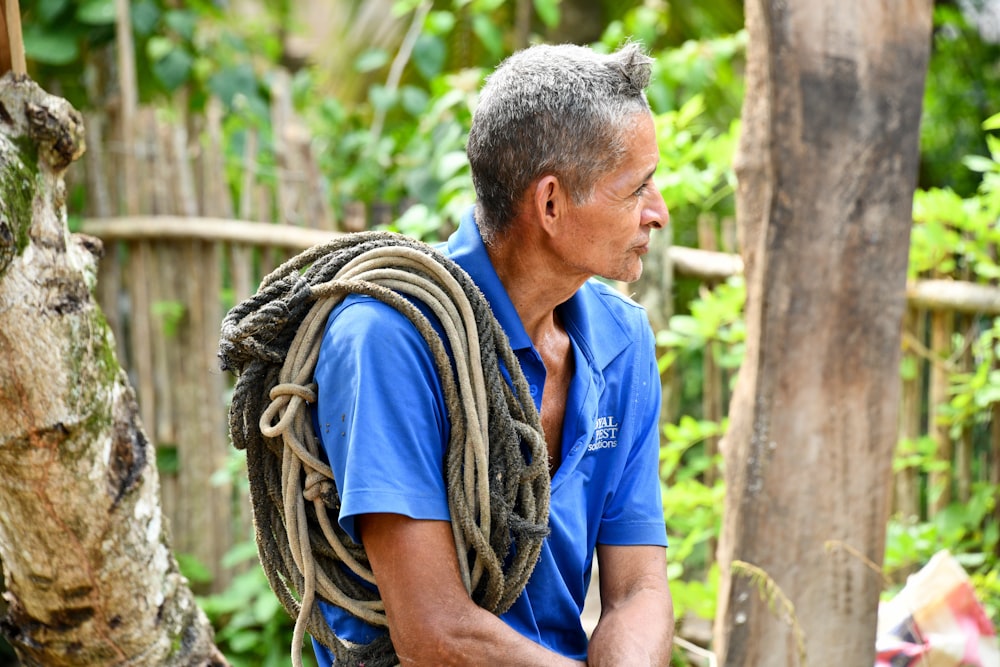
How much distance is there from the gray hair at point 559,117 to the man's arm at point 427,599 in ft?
2.04

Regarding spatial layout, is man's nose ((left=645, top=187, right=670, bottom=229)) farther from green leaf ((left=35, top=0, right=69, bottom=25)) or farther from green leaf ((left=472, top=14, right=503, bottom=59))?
green leaf ((left=35, top=0, right=69, bottom=25))

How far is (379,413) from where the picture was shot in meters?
1.73

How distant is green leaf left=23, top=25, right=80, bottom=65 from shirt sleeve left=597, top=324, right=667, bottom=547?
12.4 ft

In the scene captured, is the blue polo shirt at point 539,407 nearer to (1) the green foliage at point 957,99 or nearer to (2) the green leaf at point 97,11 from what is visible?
(2) the green leaf at point 97,11

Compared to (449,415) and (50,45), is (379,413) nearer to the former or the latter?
(449,415)

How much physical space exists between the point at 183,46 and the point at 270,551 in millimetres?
3697

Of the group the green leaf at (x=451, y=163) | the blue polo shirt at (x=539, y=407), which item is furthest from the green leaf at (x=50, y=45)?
the blue polo shirt at (x=539, y=407)

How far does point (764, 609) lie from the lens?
104 inches

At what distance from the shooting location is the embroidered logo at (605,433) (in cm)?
212

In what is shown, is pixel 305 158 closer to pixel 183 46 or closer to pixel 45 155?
pixel 183 46

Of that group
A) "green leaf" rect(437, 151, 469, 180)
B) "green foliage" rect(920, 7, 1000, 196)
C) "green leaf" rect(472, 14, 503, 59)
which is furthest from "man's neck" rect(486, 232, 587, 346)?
"green foliage" rect(920, 7, 1000, 196)

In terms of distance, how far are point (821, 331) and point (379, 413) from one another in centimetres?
129

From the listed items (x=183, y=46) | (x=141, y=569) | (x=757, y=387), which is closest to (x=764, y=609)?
(x=757, y=387)

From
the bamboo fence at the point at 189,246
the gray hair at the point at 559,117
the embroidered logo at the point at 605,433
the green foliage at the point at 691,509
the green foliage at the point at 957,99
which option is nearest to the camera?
the gray hair at the point at 559,117
